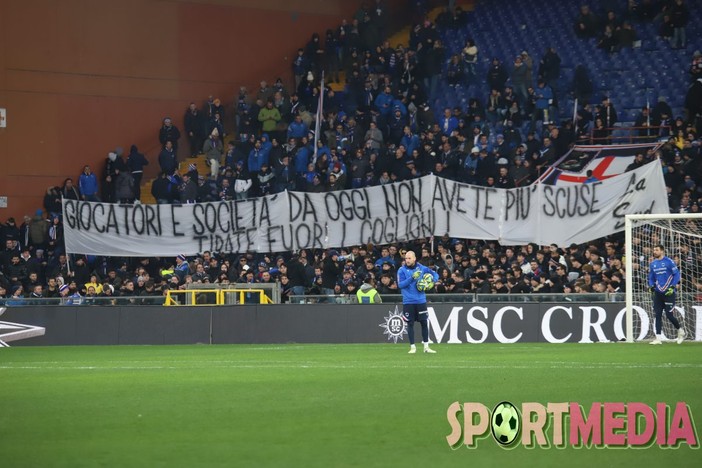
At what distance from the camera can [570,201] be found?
101 ft

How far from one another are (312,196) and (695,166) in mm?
10157

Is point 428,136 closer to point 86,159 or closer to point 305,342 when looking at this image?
point 305,342

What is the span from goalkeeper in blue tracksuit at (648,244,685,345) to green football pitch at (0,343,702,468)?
2532 millimetres

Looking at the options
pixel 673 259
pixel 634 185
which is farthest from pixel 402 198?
pixel 673 259

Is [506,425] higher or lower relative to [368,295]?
lower

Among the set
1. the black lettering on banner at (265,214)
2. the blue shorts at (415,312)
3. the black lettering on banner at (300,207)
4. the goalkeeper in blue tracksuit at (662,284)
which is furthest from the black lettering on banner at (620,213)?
the black lettering on banner at (265,214)

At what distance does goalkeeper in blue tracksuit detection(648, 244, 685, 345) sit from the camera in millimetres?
25734

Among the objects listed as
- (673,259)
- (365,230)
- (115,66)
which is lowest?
(673,259)

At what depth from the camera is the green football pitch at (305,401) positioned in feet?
32.9

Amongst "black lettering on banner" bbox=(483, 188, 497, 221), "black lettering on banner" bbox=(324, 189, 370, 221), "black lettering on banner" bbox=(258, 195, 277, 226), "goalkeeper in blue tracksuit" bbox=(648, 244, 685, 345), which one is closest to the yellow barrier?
"black lettering on banner" bbox=(258, 195, 277, 226)

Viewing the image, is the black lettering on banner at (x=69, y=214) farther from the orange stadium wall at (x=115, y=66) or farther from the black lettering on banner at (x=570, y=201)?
the black lettering on banner at (x=570, y=201)

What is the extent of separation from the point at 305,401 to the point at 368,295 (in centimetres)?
1627

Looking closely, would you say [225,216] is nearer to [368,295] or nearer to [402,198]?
[402,198]

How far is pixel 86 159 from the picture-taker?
40.9 meters
